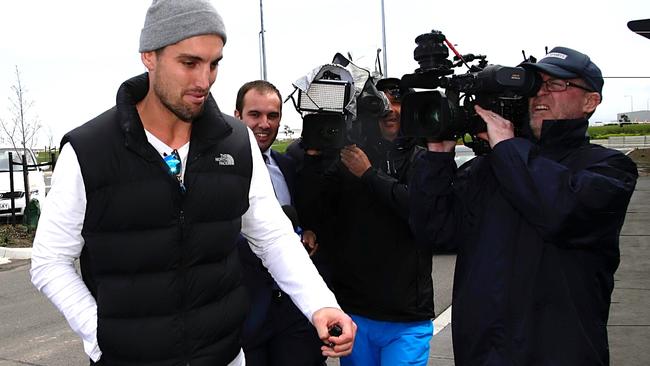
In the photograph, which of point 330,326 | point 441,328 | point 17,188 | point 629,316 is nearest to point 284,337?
point 330,326

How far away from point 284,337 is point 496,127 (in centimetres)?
130

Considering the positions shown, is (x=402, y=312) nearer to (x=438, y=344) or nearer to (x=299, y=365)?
(x=299, y=365)

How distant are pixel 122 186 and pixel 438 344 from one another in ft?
13.0

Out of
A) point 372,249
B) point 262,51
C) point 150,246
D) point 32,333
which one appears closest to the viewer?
point 150,246

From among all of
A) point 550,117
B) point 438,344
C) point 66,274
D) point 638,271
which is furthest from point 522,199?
point 638,271

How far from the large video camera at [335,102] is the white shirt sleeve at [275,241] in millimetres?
758

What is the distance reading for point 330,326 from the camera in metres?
1.94

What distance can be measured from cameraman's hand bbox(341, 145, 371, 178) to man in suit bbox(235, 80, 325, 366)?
260 millimetres

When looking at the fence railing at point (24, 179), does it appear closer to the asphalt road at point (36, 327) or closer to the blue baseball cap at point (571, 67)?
the asphalt road at point (36, 327)

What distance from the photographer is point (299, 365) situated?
282 cm

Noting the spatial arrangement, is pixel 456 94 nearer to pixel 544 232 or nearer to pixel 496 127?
pixel 496 127

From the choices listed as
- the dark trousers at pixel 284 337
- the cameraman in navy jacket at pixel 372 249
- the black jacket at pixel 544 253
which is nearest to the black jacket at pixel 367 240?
the cameraman in navy jacket at pixel 372 249

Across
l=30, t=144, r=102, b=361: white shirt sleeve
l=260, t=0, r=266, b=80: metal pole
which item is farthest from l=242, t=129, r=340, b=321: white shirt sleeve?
l=260, t=0, r=266, b=80: metal pole

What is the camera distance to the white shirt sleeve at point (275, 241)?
6.93ft
